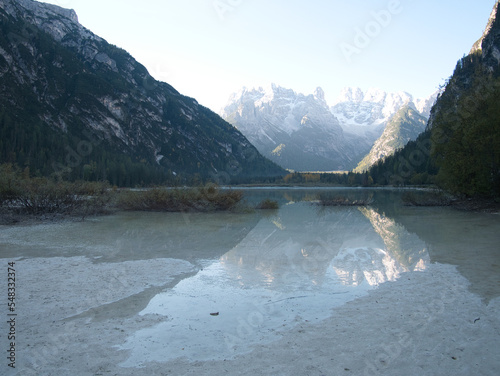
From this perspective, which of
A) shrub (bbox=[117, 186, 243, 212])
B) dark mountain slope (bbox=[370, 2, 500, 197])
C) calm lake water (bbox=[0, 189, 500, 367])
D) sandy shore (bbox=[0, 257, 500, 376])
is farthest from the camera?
shrub (bbox=[117, 186, 243, 212])

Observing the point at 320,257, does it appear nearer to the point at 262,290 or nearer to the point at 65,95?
the point at 262,290

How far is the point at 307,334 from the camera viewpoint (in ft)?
21.6

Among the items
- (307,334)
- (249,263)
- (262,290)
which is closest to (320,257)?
(249,263)

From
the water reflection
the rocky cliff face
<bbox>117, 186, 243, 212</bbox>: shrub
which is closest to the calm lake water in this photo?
the water reflection

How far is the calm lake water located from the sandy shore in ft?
0.99

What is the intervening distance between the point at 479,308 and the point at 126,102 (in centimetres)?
19907

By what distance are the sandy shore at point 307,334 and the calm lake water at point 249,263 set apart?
30cm

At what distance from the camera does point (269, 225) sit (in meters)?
24.9

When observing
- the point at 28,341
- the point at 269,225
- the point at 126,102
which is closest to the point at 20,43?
the point at 126,102

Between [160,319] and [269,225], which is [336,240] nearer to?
[269,225]

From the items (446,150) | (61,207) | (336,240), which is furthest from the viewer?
(446,150)

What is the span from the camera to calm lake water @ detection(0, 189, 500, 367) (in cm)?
682

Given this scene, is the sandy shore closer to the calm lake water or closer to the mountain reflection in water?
the calm lake water

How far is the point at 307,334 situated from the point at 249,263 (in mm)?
6447
